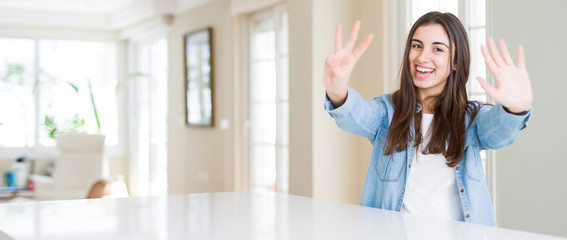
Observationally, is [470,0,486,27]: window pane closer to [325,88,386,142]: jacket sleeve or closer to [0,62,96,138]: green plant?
[325,88,386,142]: jacket sleeve

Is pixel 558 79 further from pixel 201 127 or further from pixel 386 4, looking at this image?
pixel 201 127

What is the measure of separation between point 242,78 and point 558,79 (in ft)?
11.0

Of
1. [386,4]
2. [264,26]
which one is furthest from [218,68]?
[386,4]

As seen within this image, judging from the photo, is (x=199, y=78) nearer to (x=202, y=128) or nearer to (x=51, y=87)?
(x=202, y=128)

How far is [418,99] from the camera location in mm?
1826

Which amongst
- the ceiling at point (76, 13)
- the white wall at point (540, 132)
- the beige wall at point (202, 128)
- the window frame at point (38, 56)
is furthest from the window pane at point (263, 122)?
the window frame at point (38, 56)

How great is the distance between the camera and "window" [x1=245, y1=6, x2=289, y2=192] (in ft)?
16.7

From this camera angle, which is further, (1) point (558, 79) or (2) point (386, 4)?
(2) point (386, 4)

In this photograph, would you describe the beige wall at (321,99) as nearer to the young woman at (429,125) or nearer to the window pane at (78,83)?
the young woman at (429,125)

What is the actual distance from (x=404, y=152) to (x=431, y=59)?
28 cm

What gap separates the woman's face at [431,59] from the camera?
5.78 ft

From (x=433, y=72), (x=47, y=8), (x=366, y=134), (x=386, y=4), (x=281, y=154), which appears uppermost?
(x=47, y=8)

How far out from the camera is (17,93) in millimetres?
7797

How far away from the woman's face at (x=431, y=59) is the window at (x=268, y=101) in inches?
129
